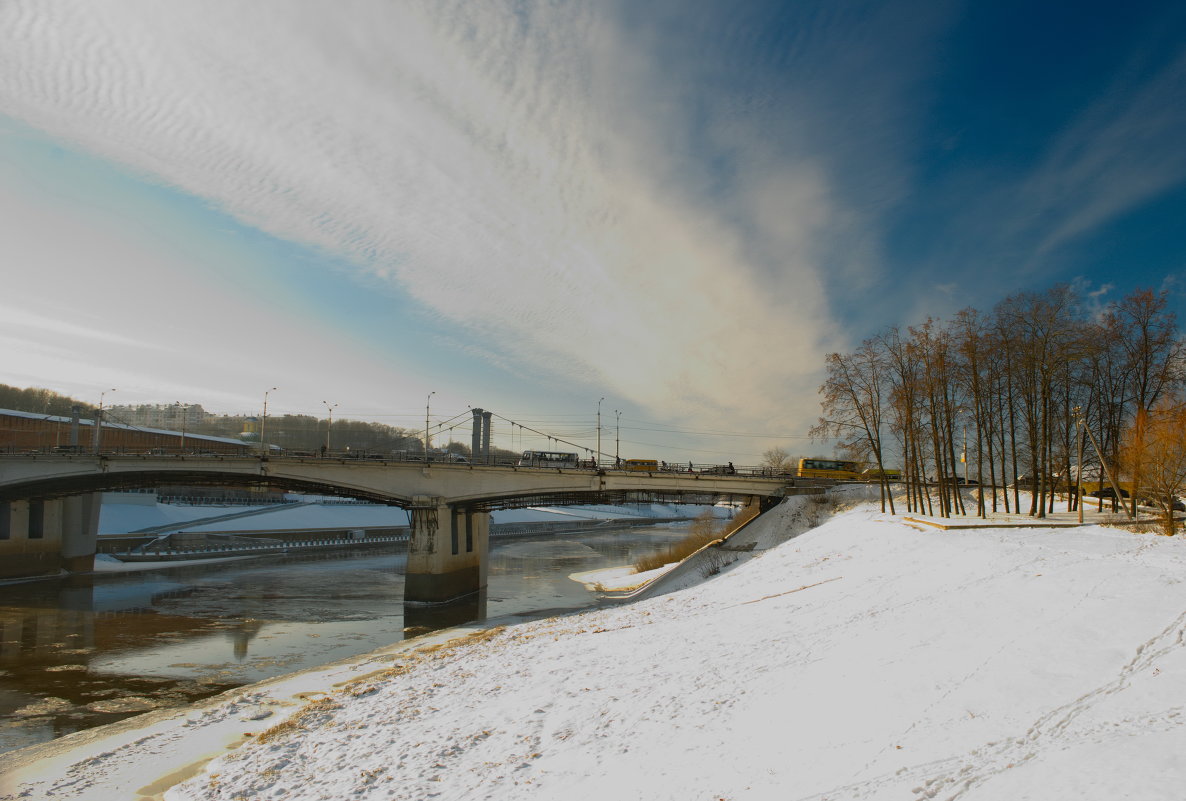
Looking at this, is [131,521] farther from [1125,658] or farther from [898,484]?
[1125,658]

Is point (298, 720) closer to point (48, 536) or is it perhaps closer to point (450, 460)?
point (450, 460)

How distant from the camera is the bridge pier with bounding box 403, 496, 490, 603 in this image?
49656 millimetres

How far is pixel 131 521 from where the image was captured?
3406 inches

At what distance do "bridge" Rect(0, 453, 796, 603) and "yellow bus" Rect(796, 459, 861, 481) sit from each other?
1000cm

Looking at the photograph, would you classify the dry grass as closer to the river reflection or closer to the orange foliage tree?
the river reflection

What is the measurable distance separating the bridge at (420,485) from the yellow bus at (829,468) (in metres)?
10.0

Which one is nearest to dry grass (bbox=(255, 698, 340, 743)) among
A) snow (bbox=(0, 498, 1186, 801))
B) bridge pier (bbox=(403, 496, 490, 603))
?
snow (bbox=(0, 498, 1186, 801))

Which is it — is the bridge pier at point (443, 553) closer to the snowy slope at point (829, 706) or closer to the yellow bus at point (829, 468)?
the snowy slope at point (829, 706)

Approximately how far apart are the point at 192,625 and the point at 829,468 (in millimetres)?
53717

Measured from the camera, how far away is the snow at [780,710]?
910 centimetres

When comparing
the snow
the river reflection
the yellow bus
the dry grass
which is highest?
the yellow bus

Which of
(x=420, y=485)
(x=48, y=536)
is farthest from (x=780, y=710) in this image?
(x=48, y=536)

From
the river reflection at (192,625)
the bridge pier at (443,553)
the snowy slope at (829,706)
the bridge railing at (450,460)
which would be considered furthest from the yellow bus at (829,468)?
the snowy slope at (829,706)

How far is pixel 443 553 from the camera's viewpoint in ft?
167
